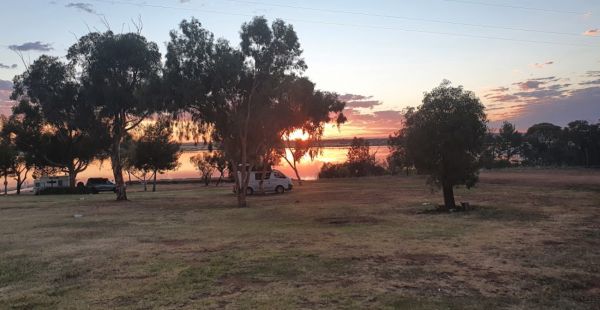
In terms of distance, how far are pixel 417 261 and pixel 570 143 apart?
67053 millimetres

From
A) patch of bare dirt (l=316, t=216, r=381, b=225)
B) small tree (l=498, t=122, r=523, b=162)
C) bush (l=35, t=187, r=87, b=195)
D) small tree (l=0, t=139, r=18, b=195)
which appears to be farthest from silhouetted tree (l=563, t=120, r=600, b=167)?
small tree (l=0, t=139, r=18, b=195)

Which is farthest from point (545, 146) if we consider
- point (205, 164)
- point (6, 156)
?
point (6, 156)

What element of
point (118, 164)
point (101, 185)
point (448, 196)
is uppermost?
point (118, 164)

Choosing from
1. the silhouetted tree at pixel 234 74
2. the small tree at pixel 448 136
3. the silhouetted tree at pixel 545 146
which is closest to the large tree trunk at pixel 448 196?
the small tree at pixel 448 136

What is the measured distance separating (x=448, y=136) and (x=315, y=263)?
11.7 metres

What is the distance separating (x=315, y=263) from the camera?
9.63 metres

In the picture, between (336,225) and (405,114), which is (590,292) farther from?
(405,114)

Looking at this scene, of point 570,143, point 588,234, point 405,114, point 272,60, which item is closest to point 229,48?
point 272,60

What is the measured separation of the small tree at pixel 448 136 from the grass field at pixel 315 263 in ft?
8.68

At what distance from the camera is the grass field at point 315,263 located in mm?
7113

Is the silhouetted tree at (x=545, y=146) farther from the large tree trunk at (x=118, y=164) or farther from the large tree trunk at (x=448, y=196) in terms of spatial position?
the large tree trunk at (x=118, y=164)

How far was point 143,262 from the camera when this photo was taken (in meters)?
10.2

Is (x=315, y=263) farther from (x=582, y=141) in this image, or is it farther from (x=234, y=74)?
(x=582, y=141)

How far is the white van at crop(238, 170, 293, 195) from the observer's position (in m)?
40.0
